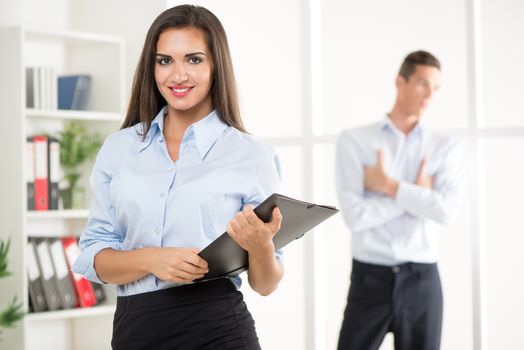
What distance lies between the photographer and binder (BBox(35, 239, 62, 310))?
3.61 metres

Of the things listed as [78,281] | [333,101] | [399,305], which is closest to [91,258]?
[399,305]

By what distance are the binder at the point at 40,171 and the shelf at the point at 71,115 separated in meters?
0.11

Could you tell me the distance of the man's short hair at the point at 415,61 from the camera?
3.37 metres

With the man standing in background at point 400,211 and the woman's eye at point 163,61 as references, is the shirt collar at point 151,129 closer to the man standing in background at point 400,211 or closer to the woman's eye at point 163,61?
the woman's eye at point 163,61

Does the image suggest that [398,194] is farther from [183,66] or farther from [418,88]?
[183,66]

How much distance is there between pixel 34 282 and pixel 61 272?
133 mm

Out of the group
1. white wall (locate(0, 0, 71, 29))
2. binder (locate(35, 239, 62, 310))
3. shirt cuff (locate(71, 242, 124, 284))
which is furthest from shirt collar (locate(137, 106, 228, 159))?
white wall (locate(0, 0, 71, 29))

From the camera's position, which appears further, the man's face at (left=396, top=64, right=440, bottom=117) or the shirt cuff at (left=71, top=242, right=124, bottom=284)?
the man's face at (left=396, top=64, right=440, bottom=117)

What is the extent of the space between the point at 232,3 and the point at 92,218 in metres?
2.53

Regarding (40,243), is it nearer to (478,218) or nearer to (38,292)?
(38,292)

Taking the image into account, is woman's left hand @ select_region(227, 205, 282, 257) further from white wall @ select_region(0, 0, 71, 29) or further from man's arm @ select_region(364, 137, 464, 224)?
white wall @ select_region(0, 0, 71, 29)

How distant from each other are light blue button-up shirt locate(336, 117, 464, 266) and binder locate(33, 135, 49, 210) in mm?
1357

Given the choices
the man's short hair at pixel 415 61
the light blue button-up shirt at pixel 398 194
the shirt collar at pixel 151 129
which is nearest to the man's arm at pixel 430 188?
the light blue button-up shirt at pixel 398 194

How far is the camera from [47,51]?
3945 millimetres
